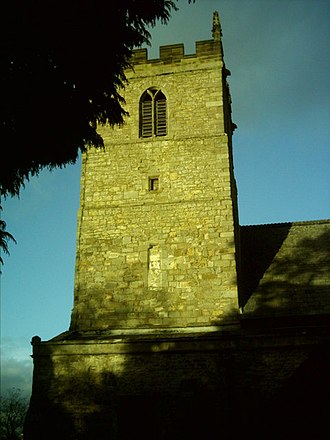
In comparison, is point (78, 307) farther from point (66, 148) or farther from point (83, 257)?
A: point (66, 148)

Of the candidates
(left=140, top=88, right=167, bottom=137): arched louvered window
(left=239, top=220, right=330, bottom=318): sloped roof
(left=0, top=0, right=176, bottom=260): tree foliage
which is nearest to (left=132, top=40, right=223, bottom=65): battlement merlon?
(left=140, top=88, right=167, bottom=137): arched louvered window

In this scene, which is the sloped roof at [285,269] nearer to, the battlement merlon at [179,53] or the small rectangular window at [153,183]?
the small rectangular window at [153,183]

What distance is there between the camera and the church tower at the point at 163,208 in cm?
1355

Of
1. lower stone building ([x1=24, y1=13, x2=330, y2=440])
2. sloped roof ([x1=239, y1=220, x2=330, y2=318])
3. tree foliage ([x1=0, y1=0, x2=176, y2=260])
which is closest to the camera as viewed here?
tree foliage ([x1=0, y1=0, x2=176, y2=260])

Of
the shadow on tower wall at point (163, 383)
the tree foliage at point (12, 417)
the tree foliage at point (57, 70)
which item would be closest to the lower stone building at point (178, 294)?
the shadow on tower wall at point (163, 383)

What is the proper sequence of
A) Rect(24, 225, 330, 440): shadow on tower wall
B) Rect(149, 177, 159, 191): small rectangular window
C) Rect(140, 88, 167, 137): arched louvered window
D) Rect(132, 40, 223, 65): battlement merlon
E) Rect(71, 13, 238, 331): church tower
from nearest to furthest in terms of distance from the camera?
1. Rect(24, 225, 330, 440): shadow on tower wall
2. Rect(71, 13, 238, 331): church tower
3. Rect(149, 177, 159, 191): small rectangular window
4. Rect(140, 88, 167, 137): arched louvered window
5. Rect(132, 40, 223, 65): battlement merlon

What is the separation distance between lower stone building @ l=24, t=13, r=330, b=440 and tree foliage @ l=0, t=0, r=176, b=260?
16.8 feet

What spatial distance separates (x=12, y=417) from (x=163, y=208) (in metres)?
24.9

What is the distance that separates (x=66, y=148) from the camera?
23.3 feet

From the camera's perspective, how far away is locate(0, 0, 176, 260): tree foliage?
227 inches

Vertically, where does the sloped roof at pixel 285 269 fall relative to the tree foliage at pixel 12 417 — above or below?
above

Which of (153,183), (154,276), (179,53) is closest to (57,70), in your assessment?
(154,276)

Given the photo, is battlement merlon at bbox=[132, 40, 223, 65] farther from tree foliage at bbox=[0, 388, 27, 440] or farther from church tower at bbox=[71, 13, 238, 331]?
tree foliage at bbox=[0, 388, 27, 440]

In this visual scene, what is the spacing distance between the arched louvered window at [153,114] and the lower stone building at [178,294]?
4 centimetres
